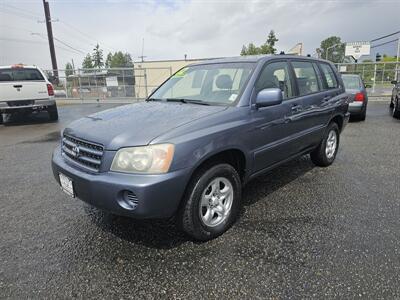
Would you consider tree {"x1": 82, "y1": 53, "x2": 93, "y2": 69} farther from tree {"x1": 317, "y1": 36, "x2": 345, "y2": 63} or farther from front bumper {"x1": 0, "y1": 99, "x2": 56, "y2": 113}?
front bumper {"x1": 0, "y1": 99, "x2": 56, "y2": 113}

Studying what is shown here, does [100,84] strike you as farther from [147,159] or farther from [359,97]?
[147,159]

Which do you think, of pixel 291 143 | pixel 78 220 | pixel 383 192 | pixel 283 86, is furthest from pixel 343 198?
pixel 78 220

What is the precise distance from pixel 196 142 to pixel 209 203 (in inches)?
27.1

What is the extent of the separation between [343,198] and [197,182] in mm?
2231

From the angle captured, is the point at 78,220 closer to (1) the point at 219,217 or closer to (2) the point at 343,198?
(1) the point at 219,217

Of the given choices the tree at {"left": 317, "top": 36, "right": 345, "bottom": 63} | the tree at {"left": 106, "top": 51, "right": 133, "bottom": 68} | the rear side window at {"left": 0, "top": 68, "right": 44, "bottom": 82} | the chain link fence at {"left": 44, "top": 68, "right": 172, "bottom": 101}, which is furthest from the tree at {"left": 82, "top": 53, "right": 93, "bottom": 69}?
the rear side window at {"left": 0, "top": 68, "right": 44, "bottom": 82}

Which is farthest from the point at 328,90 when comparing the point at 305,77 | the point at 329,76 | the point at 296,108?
the point at 296,108

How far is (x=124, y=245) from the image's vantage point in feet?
9.97

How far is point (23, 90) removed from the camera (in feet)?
33.1

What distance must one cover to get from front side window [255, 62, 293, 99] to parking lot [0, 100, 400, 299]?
4.47 feet

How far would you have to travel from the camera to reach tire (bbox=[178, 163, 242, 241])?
2809 millimetres

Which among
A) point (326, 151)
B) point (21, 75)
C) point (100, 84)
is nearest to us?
point (326, 151)

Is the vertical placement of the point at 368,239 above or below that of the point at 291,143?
below

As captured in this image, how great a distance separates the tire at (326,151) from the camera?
507 cm
